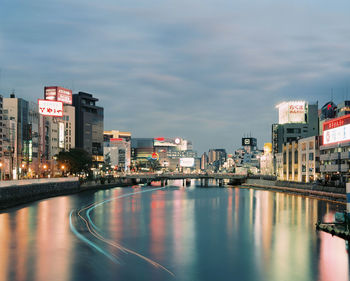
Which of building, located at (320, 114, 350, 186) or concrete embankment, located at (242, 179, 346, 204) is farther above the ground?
building, located at (320, 114, 350, 186)

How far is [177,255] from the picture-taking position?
40844 mm

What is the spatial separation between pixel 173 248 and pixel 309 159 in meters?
98.8

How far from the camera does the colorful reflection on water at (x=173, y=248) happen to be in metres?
34.3

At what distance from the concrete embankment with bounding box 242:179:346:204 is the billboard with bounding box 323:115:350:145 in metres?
12.4

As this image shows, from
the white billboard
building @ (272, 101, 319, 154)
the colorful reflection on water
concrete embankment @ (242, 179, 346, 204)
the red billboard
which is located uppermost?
building @ (272, 101, 319, 154)

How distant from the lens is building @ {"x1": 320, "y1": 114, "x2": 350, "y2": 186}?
102456mm

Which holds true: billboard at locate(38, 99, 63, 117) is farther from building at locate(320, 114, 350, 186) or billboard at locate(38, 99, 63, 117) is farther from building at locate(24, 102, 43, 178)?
building at locate(320, 114, 350, 186)

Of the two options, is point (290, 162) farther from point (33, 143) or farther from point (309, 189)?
point (33, 143)

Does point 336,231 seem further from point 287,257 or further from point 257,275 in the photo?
point 257,275

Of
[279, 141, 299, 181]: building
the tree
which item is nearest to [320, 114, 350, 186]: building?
[279, 141, 299, 181]: building

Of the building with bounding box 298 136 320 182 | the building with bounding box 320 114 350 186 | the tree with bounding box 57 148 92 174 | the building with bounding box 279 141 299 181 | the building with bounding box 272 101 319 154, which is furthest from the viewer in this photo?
the building with bounding box 272 101 319 154

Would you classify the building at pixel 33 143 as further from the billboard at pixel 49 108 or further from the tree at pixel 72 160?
the tree at pixel 72 160

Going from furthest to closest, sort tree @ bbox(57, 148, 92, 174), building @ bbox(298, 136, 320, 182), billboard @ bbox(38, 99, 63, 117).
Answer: billboard @ bbox(38, 99, 63, 117), tree @ bbox(57, 148, 92, 174), building @ bbox(298, 136, 320, 182)

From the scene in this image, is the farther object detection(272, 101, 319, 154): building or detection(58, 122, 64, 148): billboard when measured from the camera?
detection(58, 122, 64, 148): billboard
